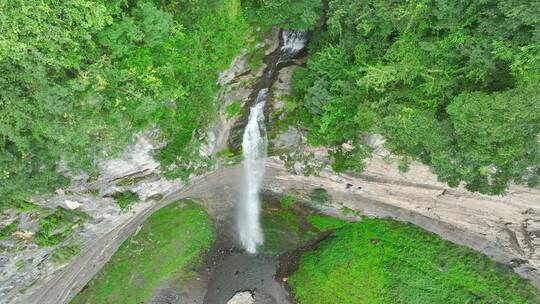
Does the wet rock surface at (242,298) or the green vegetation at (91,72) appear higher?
the green vegetation at (91,72)

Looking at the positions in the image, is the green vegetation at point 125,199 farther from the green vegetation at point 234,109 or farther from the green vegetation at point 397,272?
the green vegetation at point 397,272

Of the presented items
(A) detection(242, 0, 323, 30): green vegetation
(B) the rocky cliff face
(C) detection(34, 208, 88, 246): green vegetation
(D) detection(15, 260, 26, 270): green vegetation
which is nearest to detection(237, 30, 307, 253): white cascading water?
(B) the rocky cliff face

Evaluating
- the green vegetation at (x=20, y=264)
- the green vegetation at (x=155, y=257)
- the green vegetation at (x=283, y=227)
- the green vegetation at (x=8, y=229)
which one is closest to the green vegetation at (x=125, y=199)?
the green vegetation at (x=155, y=257)

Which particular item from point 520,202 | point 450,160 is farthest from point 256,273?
point 520,202

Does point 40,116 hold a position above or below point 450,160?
above

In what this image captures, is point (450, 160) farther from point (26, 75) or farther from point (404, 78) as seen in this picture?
point (26, 75)

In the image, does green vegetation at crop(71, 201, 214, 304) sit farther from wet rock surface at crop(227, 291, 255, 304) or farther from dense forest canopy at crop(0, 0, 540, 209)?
dense forest canopy at crop(0, 0, 540, 209)
